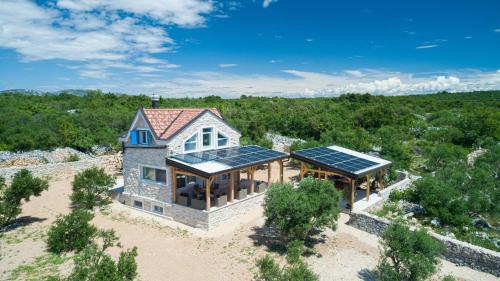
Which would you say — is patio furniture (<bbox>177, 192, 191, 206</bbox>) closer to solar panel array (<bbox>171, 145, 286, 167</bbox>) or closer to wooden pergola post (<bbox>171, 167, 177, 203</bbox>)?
wooden pergola post (<bbox>171, 167, 177, 203</bbox>)

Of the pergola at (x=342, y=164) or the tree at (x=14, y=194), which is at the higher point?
A: the pergola at (x=342, y=164)

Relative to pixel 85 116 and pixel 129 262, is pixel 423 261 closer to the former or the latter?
pixel 129 262

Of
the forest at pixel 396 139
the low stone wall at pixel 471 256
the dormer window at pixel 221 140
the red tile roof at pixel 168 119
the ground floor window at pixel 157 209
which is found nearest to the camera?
the low stone wall at pixel 471 256

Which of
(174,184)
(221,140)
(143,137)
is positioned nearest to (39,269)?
(174,184)

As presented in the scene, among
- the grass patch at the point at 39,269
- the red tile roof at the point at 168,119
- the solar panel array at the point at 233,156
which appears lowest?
the grass patch at the point at 39,269

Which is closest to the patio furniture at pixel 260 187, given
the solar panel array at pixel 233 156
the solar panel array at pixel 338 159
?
the solar panel array at pixel 233 156

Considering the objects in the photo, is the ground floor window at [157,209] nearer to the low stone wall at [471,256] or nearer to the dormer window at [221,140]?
the dormer window at [221,140]
